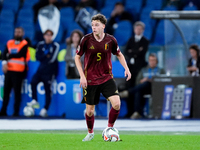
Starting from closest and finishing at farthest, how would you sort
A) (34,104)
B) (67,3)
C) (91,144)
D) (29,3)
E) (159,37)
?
(91,144) < (34,104) < (159,37) < (67,3) < (29,3)

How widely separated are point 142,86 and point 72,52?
225 centimetres

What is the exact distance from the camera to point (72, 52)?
1410 centimetres

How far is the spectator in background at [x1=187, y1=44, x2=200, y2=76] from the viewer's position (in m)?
13.6

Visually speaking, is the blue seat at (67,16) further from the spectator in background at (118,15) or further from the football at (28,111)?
the football at (28,111)

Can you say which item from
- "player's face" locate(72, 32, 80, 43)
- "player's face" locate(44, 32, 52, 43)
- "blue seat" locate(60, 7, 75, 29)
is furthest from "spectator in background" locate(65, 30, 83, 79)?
"blue seat" locate(60, 7, 75, 29)

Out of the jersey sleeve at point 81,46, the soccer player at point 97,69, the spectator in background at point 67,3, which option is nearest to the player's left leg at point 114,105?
the soccer player at point 97,69

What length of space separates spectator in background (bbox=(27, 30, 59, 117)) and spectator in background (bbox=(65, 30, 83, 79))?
0.46m

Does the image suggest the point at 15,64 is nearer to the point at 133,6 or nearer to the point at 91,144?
the point at 133,6

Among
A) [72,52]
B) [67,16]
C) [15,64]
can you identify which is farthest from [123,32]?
[15,64]

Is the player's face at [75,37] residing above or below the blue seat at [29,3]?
below

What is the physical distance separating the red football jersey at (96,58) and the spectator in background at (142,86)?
6302 mm

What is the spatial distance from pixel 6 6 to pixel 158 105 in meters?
6.98

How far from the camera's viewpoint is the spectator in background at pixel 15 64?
47.3ft

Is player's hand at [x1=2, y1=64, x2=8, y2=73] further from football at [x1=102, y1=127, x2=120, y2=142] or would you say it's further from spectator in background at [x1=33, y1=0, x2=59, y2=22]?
football at [x1=102, y1=127, x2=120, y2=142]
